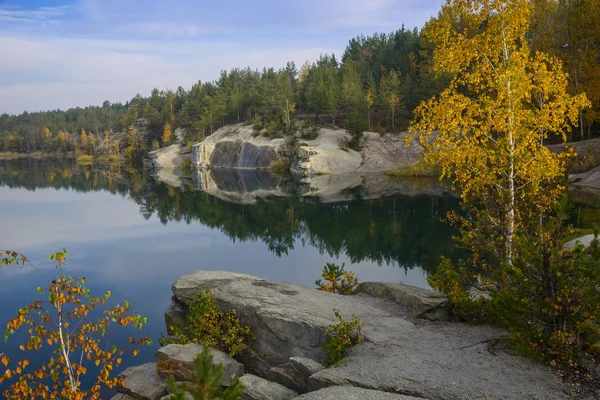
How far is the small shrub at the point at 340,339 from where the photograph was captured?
1114 centimetres

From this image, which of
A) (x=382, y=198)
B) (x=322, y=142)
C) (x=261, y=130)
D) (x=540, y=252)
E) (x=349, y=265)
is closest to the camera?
(x=540, y=252)

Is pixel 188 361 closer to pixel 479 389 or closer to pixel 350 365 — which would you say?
pixel 350 365

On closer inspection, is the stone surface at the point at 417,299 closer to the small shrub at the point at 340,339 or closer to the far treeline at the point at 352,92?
the small shrub at the point at 340,339

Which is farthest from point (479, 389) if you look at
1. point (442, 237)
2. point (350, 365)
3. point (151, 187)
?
point (151, 187)

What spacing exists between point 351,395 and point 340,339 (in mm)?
3594

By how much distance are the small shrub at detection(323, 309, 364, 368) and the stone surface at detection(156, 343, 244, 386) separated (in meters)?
2.43

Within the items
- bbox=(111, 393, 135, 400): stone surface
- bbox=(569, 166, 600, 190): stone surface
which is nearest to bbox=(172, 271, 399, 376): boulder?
bbox=(111, 393, 135, 400): stone surface

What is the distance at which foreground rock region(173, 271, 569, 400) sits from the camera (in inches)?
330

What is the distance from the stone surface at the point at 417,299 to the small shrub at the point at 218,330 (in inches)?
206

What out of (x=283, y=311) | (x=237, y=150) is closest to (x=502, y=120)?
(x=283, y=311)

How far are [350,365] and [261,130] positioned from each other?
299 ft

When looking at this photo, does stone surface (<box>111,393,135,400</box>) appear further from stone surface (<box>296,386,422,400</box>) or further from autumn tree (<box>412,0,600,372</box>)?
autumn tree (<box>412,0,600,372</box>)

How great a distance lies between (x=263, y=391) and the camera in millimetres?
9633

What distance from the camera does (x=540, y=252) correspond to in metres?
9.16
